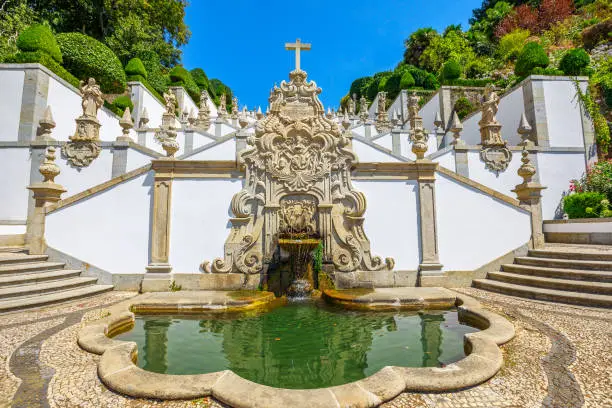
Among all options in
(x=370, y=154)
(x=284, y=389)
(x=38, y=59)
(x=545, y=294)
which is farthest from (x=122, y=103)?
(x=545, y=294)

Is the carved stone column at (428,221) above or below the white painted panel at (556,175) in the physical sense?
below

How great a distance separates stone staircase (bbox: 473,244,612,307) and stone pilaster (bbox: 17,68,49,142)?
58.4 ft

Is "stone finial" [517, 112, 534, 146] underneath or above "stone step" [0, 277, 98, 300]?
above

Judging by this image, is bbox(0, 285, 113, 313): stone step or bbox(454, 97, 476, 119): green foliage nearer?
bbox(0, 285, 113, 313): stone step

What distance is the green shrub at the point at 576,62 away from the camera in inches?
567

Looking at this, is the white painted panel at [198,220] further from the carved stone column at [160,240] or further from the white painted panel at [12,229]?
the white painted panel at [12,229]

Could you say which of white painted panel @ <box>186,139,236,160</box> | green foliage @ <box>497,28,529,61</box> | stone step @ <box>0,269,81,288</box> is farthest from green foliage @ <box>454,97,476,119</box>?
stone step @ <box>0,269,81,288</box>

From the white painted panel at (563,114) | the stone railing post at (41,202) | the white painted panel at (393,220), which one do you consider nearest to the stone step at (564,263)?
the white painted panel at (393,220)

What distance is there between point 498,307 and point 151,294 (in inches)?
285

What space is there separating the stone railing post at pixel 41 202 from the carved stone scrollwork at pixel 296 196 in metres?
4.27

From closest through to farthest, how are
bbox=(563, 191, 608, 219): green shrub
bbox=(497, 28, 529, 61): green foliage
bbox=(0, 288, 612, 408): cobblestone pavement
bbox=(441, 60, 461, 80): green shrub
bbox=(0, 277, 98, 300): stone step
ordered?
bbox=(0, 288, 612, 408): cobblestone pavement, bbox=(0, 277, 98, 300): stone step, bbox=(563, 191, 608, 219): green shrub, bbox=(441, 60, 461, 80): green shrub, bbox=(497, 28, 529, 61): green foliage

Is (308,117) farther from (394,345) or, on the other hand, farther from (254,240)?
(394,345)

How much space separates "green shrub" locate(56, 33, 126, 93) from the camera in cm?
1588

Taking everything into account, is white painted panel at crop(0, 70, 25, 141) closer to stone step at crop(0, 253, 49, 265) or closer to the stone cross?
stone step at crop(0, 253, 49, 265)
